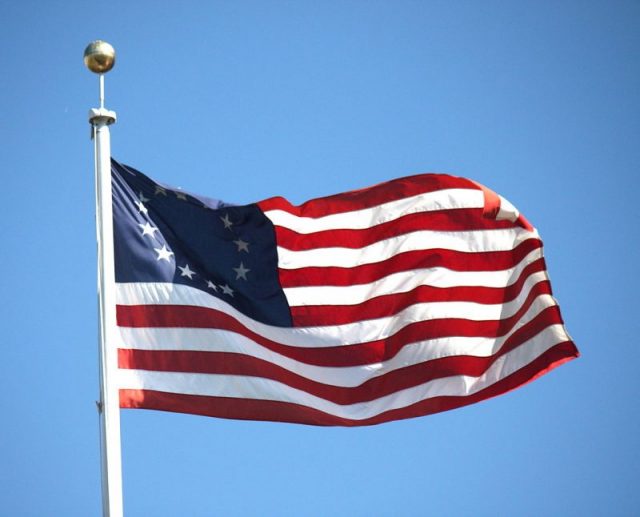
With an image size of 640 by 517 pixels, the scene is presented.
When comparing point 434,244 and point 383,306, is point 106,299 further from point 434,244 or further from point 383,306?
point 434,244

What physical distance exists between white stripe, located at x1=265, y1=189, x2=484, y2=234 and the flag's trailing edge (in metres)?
0.02

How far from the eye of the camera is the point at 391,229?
18562mm

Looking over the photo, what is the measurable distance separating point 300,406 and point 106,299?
3.65 m

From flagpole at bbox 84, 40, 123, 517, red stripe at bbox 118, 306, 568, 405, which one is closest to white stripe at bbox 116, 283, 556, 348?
red stripe at bbox 118, 306, 568, 405

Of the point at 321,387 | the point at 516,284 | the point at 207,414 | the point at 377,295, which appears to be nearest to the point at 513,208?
the point at 516,284

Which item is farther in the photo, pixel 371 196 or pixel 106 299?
pixel 371 196

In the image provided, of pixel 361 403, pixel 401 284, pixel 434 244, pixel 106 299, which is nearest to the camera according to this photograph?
pixel 106 299

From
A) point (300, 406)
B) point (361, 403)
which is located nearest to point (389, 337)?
point (361, 403)

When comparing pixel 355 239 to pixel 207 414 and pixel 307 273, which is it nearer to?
pixel 307 273

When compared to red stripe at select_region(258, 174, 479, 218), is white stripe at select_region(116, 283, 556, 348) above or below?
below

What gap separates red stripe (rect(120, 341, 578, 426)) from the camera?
16.6m

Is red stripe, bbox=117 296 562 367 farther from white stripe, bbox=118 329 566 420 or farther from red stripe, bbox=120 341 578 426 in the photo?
red stripe, bbox=120 341 578 426

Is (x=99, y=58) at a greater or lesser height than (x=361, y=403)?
greater

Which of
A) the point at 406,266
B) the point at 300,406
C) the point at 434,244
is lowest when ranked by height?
the point at 300,406
